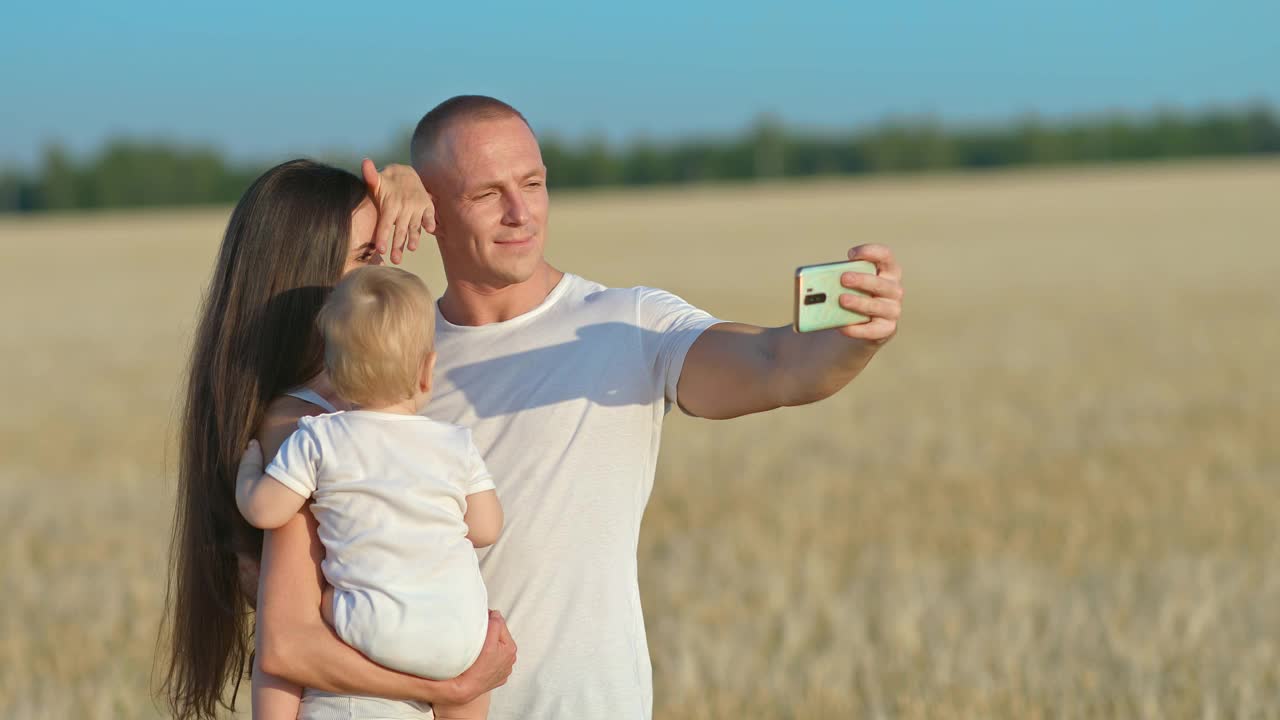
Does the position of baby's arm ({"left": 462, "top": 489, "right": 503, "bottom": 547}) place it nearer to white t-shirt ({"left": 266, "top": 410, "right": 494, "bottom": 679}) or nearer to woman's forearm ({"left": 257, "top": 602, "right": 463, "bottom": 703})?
white t-shirt ({"left": 266, "top": 410, "right": 494, "bottom": 679})

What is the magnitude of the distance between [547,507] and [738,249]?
33.7 metres

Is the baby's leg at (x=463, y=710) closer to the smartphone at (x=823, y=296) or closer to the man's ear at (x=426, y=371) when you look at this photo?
the man's ear at (x=426, y=371)

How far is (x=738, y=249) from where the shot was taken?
36344mm

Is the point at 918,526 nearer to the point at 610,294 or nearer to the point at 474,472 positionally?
the point at 610,294

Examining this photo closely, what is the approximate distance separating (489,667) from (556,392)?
0.64m

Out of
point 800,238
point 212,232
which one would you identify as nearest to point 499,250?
point 800,238

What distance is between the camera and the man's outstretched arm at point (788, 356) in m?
2.53

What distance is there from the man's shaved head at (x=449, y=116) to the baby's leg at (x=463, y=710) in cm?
111

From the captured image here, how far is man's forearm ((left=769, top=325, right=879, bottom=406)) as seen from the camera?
2.68m

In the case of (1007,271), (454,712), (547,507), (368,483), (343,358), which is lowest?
(1007,271)

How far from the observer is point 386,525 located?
2.37 metres

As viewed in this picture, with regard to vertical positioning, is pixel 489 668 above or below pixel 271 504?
below

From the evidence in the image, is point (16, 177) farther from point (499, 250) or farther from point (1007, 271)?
point (499, 250)

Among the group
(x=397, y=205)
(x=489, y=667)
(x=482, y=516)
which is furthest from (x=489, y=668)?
(x=397, y=205)
